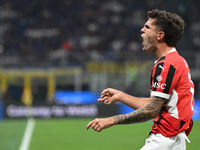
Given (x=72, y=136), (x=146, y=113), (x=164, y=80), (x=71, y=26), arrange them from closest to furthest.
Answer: (x=164, y=80) → (x=146, y=113) → (x=72, y=136) → (x=71, y=26)

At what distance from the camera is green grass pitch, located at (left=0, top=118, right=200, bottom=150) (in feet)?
44.8

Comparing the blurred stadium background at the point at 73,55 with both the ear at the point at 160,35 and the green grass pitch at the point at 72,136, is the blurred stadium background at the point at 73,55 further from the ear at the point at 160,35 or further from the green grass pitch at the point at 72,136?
the ear at the point at 160,35

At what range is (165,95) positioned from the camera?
4.44 meters

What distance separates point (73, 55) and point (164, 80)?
2074 centimetres

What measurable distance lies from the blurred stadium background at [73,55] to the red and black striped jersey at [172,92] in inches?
365

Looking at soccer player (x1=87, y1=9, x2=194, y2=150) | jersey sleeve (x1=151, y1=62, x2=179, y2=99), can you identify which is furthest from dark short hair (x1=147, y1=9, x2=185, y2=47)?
jersey sleeve (x1=151, y1=62, x2=179, y2=99)

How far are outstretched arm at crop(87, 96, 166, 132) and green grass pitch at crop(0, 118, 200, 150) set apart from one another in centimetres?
862

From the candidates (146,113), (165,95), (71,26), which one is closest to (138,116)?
(146,113)

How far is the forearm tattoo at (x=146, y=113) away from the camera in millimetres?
4477

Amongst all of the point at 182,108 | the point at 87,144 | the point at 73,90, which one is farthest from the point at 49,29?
the point at 182,108

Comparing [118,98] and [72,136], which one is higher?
[118,98]

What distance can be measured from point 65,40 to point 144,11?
17.6 feet

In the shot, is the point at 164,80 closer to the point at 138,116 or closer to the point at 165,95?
the point at 165,95

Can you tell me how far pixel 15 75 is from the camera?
2314 centimetres
